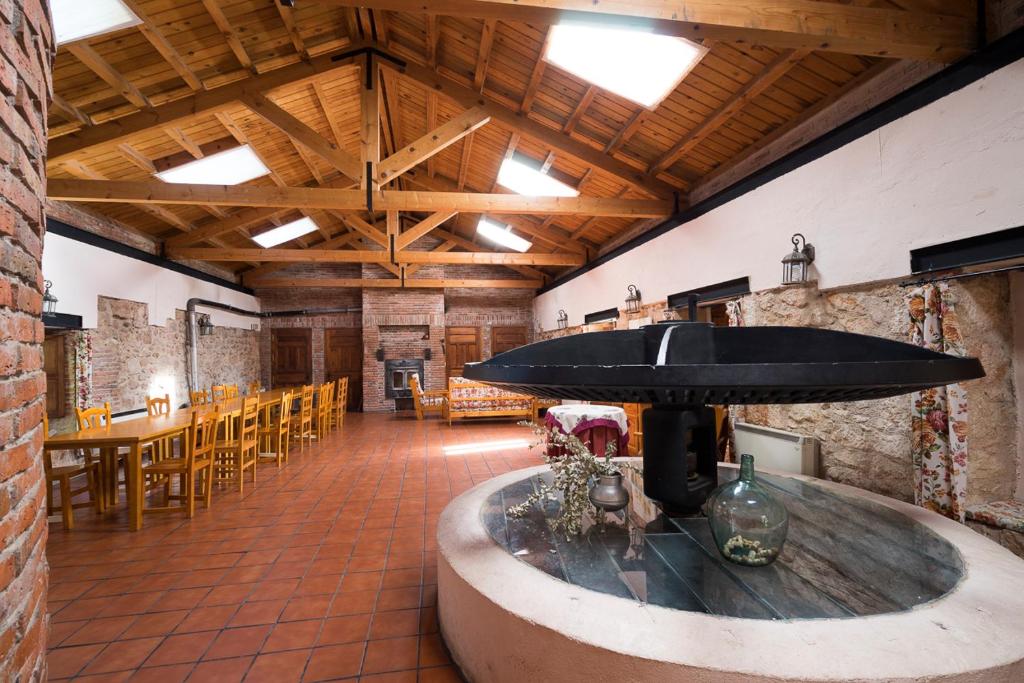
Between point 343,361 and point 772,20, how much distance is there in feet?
35.9

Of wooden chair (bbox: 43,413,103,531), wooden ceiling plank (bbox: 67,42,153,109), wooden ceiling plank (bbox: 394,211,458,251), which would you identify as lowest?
wooden chair (bbox: 43,413,103,531)

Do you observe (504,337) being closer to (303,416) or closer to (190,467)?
(303,416)

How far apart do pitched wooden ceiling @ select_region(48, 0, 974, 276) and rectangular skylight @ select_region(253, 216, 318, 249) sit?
202cm

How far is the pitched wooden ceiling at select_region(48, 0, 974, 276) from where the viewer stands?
8.18ft

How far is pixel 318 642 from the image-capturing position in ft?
7.09

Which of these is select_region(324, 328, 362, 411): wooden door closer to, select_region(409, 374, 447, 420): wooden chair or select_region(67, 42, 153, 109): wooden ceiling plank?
select_region(409, 374, 447, 420): wooden chair

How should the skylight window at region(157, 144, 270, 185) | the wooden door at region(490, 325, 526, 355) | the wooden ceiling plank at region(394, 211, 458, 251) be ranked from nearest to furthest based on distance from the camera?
the skylight window at region(157, 144, 270, 185), the wooden ceiling plank at region(394, 211, 458, 251), the wooden door at region(490, 325, 526, 355)

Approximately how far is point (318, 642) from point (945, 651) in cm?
232

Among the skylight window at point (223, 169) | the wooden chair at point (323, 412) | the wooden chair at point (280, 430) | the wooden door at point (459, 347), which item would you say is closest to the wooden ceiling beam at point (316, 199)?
the skylight window at point (223, 169)

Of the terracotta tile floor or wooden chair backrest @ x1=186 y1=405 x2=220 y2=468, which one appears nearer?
the terracotta tile floor

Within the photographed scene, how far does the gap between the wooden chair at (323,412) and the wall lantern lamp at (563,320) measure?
15.1 ft

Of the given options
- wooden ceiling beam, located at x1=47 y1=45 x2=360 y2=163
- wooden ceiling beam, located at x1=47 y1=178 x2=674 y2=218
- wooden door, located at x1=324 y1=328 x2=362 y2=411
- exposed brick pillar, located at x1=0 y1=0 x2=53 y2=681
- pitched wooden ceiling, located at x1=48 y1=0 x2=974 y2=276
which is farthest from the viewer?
wooden door, located at x1=324 y1=328 x2=362 y2=411

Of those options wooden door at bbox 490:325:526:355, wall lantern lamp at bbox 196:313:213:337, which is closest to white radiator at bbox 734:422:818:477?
wooden door at bbox 490:325:526:355

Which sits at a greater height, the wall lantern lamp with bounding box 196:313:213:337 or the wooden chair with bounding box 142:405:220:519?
the wall lantern lamp with bounding box 196:313:213:337
